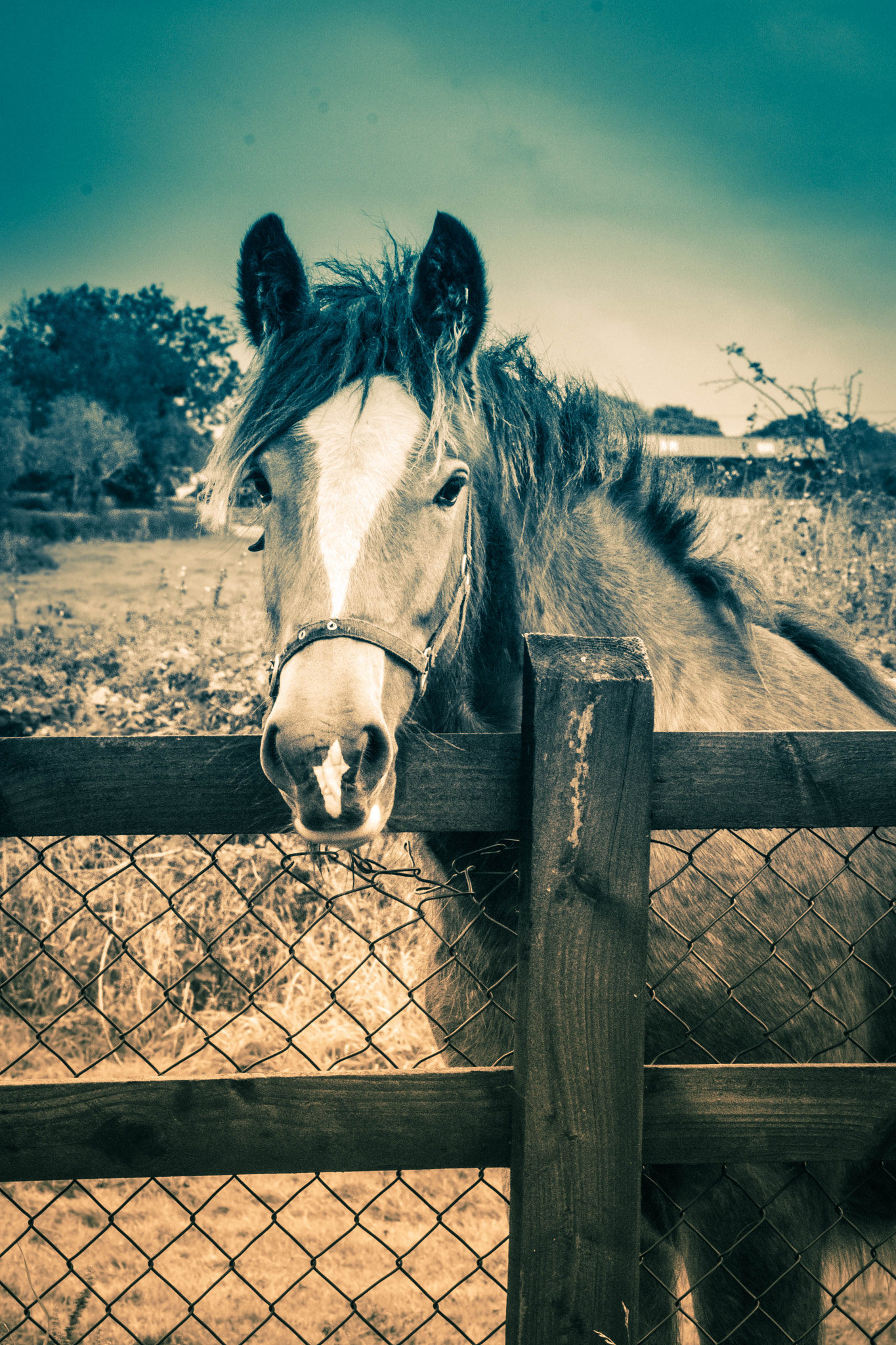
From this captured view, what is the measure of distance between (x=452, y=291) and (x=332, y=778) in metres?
1.39

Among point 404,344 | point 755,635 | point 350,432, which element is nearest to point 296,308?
point 404,344

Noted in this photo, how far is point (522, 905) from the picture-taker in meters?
1.17

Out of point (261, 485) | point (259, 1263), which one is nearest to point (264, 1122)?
point (261, 485)

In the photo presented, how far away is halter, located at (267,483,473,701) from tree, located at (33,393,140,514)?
102 ft

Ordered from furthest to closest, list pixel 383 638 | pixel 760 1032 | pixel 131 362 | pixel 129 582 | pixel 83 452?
pixel 131 362 → pixel 83 452 → pixel 129 582 → pixel 760 1032 → pixel 383 638

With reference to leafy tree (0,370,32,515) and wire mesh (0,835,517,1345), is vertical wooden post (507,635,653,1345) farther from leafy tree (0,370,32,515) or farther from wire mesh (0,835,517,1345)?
leafy tree (0,370,32,515)

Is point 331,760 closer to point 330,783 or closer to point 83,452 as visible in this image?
point 330,783

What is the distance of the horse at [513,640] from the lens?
1637 mm

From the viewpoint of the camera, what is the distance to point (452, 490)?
72.2 inches

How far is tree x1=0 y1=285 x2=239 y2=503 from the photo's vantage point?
136 ft

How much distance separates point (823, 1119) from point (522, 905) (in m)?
0.64

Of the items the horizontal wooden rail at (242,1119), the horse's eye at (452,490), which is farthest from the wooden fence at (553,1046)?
the horse's eye at (452,490)

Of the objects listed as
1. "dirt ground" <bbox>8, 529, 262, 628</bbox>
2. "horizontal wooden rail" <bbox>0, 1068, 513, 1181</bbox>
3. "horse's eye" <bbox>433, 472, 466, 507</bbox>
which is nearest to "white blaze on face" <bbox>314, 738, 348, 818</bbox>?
"horizontal wooden rail" <bbox>0, 1068, 513, 1181</bbox>

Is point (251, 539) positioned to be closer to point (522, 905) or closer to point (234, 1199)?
point (522, 905)
